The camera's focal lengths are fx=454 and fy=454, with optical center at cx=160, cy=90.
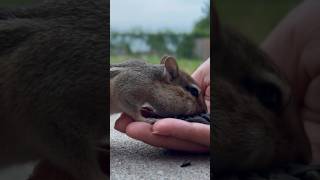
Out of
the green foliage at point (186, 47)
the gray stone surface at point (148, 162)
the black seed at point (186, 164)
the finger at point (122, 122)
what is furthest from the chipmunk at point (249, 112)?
the green foliage at point (186, 47)

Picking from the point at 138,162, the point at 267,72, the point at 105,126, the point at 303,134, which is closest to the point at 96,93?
the point at 105,126

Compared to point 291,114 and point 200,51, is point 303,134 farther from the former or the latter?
point 200,51

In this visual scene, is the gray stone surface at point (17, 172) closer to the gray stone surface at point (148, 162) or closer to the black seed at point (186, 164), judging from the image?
the gray stone surface at point (148, 162)

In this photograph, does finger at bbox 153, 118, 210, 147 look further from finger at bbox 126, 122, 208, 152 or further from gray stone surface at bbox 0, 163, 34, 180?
gray stone surface at bbox 0, 163, 34, 180

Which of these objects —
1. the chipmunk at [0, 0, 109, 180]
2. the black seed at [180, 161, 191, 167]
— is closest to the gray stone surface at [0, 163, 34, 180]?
the chipmunk at [0, 0, 109, 180]

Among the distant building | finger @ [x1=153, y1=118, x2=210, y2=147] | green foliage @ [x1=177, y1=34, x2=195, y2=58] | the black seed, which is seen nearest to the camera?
the black seed

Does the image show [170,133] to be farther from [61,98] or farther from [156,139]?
[61,98]

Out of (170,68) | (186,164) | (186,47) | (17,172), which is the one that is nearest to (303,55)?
(186,164)

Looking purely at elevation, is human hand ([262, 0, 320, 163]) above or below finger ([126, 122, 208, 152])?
above
